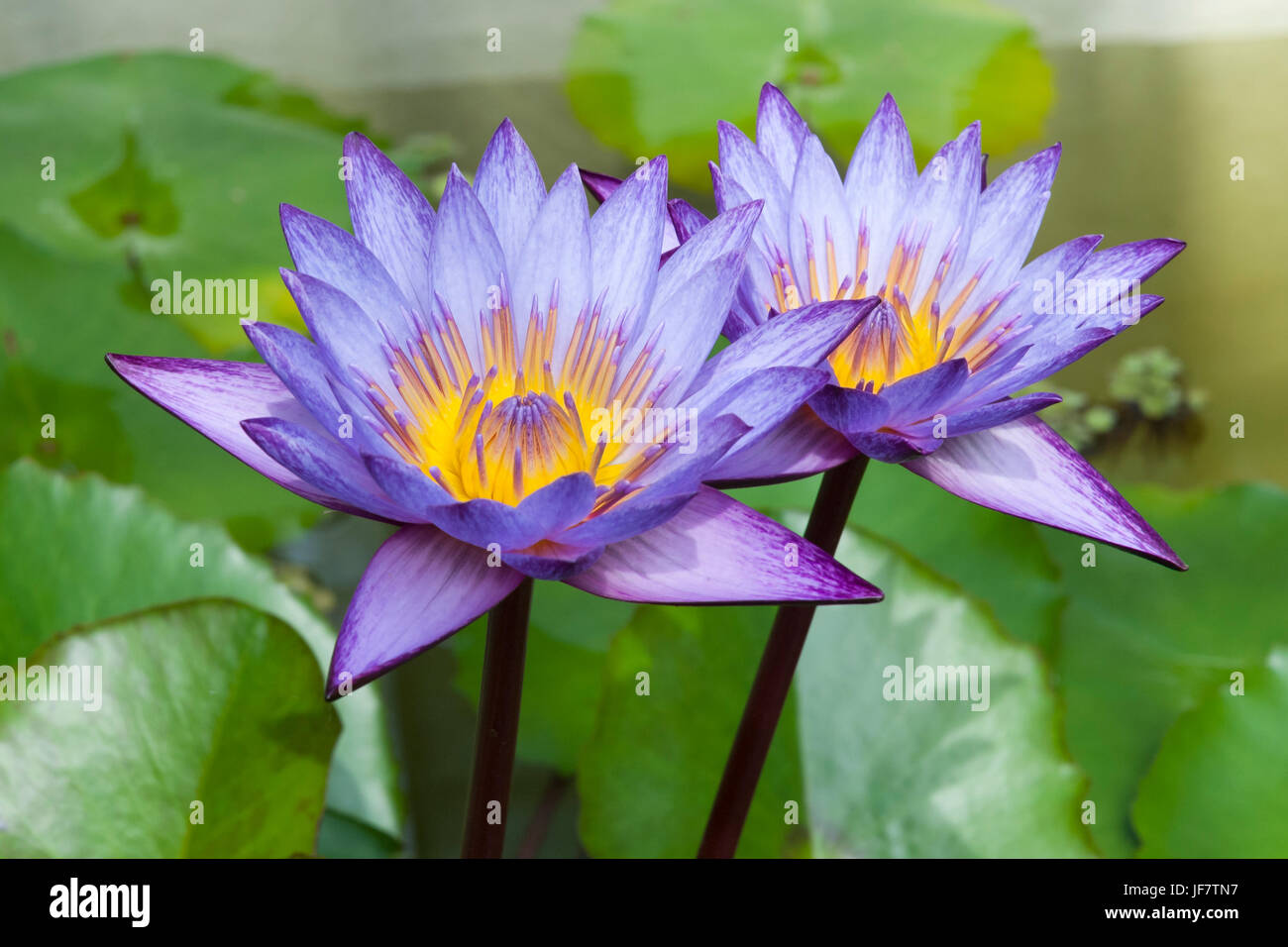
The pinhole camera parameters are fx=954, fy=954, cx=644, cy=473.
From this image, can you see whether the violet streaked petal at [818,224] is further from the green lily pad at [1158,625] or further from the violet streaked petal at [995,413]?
the green lily pad at [1158,625]

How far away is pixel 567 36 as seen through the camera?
2.55 meters

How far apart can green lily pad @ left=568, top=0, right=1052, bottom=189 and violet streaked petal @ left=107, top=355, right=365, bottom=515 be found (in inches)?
63.8

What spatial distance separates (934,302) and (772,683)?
0.28 m

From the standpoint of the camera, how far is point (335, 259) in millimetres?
546

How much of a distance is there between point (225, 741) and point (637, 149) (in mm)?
1672

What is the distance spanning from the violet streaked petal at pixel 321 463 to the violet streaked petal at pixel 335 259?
0.10 metres

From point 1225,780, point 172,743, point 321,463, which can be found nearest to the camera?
point 321,463

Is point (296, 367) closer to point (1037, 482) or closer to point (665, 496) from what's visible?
point (665, 496)

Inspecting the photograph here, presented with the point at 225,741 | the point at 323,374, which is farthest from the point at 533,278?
the point at 225,741

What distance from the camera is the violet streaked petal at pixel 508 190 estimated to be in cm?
59
